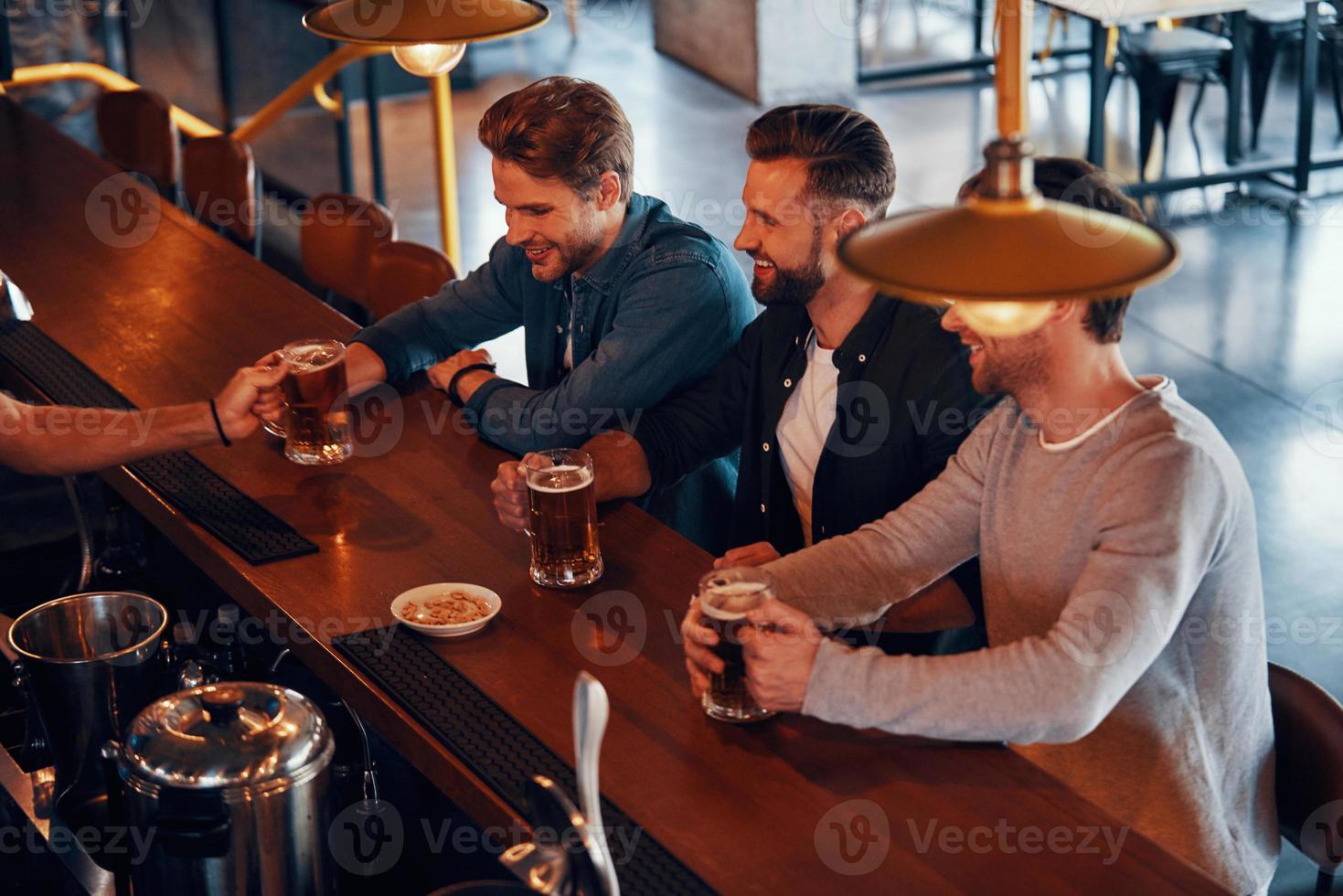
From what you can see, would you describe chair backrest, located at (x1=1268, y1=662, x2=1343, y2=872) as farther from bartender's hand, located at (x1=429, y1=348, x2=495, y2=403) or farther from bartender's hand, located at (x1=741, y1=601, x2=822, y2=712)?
bartender's hand, located at (x1=429, y1=348, x2=495, y2=403)

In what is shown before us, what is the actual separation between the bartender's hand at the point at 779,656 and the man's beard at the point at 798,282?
80cm

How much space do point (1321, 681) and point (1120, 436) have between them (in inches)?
82.5

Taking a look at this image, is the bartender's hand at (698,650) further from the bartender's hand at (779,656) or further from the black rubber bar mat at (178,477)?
the black rubber bar mat at (178,477)

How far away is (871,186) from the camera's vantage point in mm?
2596

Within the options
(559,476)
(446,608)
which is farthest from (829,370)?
(446,608)

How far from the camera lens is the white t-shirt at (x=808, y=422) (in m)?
2.71

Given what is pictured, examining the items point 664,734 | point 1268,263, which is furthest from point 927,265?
point 1268,263

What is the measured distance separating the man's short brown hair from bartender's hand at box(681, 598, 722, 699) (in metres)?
1.07

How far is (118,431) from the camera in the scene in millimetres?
2693

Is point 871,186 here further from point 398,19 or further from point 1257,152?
point 1257,152

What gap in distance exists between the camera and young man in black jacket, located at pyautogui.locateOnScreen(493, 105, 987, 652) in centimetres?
256

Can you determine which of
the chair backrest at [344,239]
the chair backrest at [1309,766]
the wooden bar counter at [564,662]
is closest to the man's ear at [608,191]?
the wooden bar counter at [564,662]

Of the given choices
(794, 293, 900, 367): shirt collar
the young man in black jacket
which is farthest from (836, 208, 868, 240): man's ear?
(794, 293, 900, 367): shirt collar

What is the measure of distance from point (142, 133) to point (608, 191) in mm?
3070
